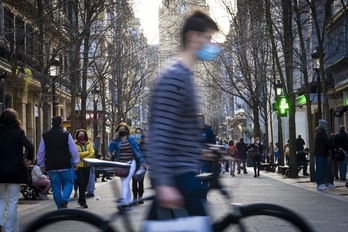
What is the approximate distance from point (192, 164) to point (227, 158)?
413 mm

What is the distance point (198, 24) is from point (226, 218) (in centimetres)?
123

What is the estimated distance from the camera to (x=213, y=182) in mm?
4898

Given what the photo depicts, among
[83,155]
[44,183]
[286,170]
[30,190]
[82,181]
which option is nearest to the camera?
[82,181]

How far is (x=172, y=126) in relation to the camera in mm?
4723

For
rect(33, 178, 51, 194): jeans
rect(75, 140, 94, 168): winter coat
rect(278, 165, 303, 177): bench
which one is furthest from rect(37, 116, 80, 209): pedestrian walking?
rect(278, 165, 303, 177): bench

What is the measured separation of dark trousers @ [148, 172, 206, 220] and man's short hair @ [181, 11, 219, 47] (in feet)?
2.84

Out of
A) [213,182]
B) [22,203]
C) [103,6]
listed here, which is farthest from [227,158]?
[103,6]

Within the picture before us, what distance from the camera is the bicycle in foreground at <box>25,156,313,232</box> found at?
4.78m

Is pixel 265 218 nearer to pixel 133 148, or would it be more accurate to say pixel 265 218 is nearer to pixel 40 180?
pixel 133 148

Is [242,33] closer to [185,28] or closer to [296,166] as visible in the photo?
[296,166]

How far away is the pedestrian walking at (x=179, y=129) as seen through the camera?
15.4 feet

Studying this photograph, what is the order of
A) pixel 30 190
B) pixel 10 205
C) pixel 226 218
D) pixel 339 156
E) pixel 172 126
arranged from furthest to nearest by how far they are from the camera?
pixel 339 156 → pixel 30 190 → pixel 10 205 → pixel 226 218 → pixel 172 126

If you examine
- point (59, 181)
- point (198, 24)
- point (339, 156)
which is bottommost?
point (59, 181)

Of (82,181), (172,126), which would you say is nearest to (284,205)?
(82,181)
